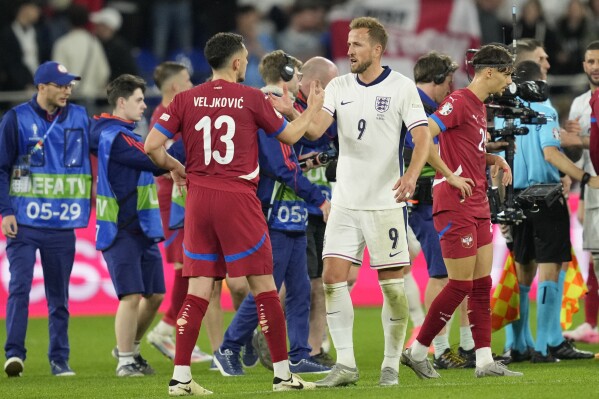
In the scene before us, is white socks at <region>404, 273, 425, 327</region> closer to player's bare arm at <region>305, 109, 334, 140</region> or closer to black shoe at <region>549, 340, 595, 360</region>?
black shoe at <region>549, 340, 595, 360</region>

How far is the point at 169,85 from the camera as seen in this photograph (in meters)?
12.3

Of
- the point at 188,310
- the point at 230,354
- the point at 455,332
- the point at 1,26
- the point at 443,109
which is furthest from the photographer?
the point at 1,26

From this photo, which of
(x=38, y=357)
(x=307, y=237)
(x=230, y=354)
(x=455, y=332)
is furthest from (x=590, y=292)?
(x=38, y=357)

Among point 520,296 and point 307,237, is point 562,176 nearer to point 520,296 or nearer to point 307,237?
point 520,296

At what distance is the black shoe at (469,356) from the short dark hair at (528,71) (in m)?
2.31

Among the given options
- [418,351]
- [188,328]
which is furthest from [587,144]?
[188,328]

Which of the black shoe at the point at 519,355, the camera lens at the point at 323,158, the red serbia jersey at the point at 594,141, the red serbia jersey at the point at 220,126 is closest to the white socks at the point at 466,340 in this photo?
the black shoe at the point at 519,355

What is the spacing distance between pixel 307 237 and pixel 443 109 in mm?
2339

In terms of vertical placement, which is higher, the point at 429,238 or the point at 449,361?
the point at 429,238

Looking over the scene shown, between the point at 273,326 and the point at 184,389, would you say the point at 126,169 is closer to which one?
the point at 273,326

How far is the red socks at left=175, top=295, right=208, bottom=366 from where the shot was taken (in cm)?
861

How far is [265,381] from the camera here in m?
9.85

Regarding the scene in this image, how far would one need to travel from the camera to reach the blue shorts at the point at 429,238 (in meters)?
11.1

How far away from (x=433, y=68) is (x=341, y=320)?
2.93 meters
